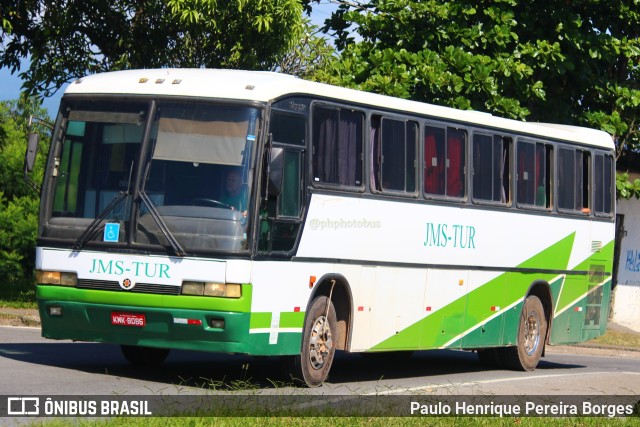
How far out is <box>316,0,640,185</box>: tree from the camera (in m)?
25.3

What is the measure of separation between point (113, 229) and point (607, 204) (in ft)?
34.5

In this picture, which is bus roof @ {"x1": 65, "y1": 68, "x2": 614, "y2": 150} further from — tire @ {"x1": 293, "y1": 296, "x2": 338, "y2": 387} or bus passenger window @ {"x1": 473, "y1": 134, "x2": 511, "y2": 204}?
bus passenger window @ {"x1": 473, "y1": 134, "x2": 511, "y2": 204}

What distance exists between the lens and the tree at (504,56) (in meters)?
25.3

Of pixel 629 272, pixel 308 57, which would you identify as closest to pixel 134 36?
pixel 308 57

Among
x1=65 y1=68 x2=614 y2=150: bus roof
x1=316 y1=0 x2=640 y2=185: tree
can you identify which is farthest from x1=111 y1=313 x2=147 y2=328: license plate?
x1=316 y1=0 x2=640 y2=185: tree

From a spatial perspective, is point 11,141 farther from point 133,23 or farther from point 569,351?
point 569,351

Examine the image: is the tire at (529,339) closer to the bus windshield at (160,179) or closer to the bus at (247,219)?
the bus at (247,219)

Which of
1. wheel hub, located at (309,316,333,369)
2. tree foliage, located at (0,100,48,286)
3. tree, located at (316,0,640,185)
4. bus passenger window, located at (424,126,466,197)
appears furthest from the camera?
tree foliage, located at (0,100,48,286)

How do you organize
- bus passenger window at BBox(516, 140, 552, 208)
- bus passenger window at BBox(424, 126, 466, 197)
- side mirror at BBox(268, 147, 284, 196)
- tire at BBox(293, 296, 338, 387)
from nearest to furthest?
1. side mirror at BBox(268, 147, 284, 196)
2. tire at BBox(293, 296, 338, 387)
3. bus passenger window at BBox(424, 126, 466, 197)
4. bus passenger window at BBox(516, 140, 552, 208)

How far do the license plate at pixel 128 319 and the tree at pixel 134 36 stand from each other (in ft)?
30.7

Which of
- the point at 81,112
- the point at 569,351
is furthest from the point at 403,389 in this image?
the point at 569,351

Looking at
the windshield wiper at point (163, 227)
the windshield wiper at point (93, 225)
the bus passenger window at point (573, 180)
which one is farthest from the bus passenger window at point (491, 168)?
the windshield wiper at point (93, 225)

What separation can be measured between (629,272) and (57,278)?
2316 centimetres

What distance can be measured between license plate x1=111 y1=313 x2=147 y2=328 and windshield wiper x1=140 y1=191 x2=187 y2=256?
2.49 feet
